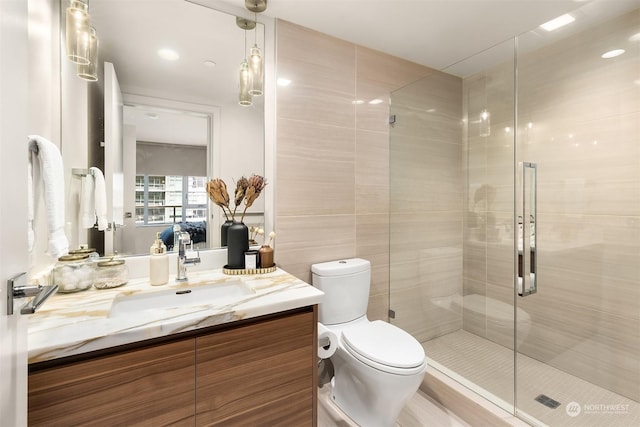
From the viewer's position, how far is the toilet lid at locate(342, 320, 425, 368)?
1.37m

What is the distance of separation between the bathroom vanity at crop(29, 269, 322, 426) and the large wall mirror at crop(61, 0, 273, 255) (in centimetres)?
41

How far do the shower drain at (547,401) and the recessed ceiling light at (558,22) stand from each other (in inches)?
80.6

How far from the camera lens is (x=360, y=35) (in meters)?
1.95

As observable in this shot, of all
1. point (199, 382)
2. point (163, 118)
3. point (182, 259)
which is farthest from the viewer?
point (163, 118)

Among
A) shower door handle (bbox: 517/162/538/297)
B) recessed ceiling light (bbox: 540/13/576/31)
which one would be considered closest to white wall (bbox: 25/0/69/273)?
shower door handle (bbox: 517/162/538/297)

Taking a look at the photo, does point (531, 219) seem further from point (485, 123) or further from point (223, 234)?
point (223, 234)

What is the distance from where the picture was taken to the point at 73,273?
3.92 ft

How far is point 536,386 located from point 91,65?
283 cm

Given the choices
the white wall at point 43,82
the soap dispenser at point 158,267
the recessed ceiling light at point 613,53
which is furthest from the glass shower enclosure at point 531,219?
the white wall at point 43,82

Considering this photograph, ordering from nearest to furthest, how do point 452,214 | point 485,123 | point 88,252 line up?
1. point 88,252
2. point 485,123
3. point 452,214

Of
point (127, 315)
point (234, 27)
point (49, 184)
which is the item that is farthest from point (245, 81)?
point (127, 315)

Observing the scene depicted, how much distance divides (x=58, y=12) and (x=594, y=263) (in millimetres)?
3004

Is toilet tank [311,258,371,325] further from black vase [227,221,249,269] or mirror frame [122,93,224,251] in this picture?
mirror frame [122,93,224,251]

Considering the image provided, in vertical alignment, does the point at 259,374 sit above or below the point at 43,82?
below
